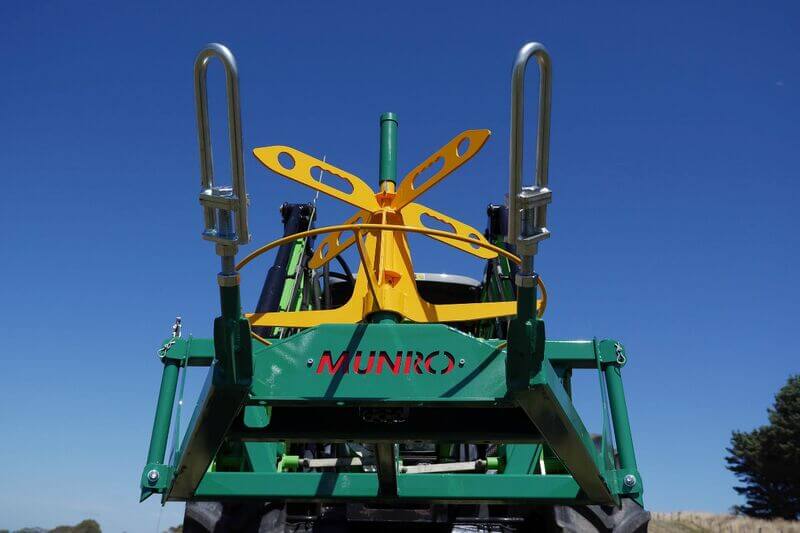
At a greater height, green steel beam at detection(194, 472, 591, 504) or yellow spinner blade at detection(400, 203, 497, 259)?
yellow spinner blade at detection(400, 203, 497, 259)

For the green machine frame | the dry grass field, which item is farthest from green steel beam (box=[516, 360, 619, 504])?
the dry grass field

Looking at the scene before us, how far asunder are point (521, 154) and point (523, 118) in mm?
110

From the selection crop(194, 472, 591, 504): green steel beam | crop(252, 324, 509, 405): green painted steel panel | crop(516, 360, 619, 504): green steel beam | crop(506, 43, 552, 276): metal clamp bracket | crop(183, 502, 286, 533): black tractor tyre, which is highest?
crop(506, 43, 552, 276): metal clamp bracket

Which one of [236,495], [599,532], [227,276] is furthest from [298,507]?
[227,276]

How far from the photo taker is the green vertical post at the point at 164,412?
3.89m

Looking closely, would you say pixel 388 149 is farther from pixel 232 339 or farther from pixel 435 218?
pixel 232 339

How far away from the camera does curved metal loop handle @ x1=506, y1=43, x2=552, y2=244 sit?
238cm

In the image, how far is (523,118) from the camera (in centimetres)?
239

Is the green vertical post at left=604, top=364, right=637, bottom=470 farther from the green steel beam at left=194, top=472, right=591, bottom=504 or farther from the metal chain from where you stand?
the metal chain

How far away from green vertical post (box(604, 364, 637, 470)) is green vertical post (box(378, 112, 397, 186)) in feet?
5.99

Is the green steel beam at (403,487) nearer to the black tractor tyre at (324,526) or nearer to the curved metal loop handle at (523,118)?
the black tractor tyre at (324,526)

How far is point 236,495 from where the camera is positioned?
4137 millimetres

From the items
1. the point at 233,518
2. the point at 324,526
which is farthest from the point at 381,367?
the point at 324,526

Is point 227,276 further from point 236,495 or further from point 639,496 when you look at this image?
point 639,496
